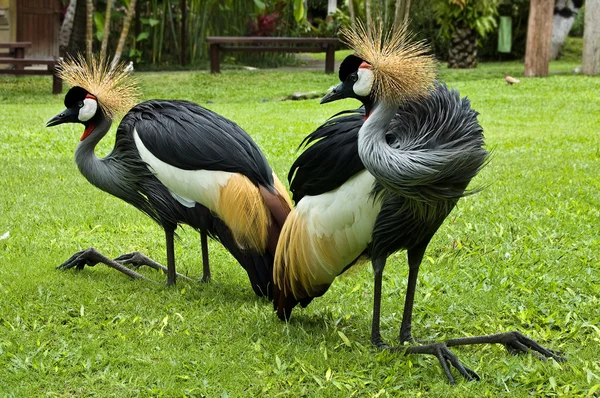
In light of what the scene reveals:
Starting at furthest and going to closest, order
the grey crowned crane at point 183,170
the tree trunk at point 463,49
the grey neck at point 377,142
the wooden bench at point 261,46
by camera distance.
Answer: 1. the tree trunk at point 463,49
2. the wooden bench at point 261,46
3. the grey crowned crane at point 183,170
4. the grey neck at point 377,142

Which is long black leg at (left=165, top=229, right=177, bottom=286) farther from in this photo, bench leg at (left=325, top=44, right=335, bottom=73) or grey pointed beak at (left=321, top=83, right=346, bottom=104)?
bench leg at (left=325, top=44, right=335, bottom=73)

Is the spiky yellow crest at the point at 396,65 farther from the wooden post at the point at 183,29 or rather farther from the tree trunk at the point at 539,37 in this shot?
the wooden post at the point at 183,29

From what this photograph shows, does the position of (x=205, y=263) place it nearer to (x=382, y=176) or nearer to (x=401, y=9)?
(x=382, y=176)

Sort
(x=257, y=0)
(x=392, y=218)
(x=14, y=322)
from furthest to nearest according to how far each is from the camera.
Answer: (x=257, y=0)
(x=14, y=322)
(x=392, y=218)

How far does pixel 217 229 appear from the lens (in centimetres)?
425

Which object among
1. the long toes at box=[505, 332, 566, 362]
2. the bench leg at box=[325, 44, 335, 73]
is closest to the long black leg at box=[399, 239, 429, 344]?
the long toes at box=[505, 332, 566, 362]

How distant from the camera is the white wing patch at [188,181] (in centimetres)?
417

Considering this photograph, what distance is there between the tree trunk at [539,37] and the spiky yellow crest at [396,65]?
38.5 ft

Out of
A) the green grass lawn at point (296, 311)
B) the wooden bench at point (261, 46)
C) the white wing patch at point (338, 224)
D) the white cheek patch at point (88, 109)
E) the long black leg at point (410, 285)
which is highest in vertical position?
the wooden bench at point (261, 46)

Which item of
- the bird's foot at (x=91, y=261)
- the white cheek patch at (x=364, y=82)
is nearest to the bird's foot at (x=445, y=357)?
the white cheek patch at (x=364, y=82)

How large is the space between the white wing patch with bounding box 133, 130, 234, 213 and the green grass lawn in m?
0.54

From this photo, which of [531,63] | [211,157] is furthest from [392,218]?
[531,63]

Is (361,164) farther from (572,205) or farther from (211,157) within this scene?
(572,205)

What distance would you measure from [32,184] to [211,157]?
3.26m
